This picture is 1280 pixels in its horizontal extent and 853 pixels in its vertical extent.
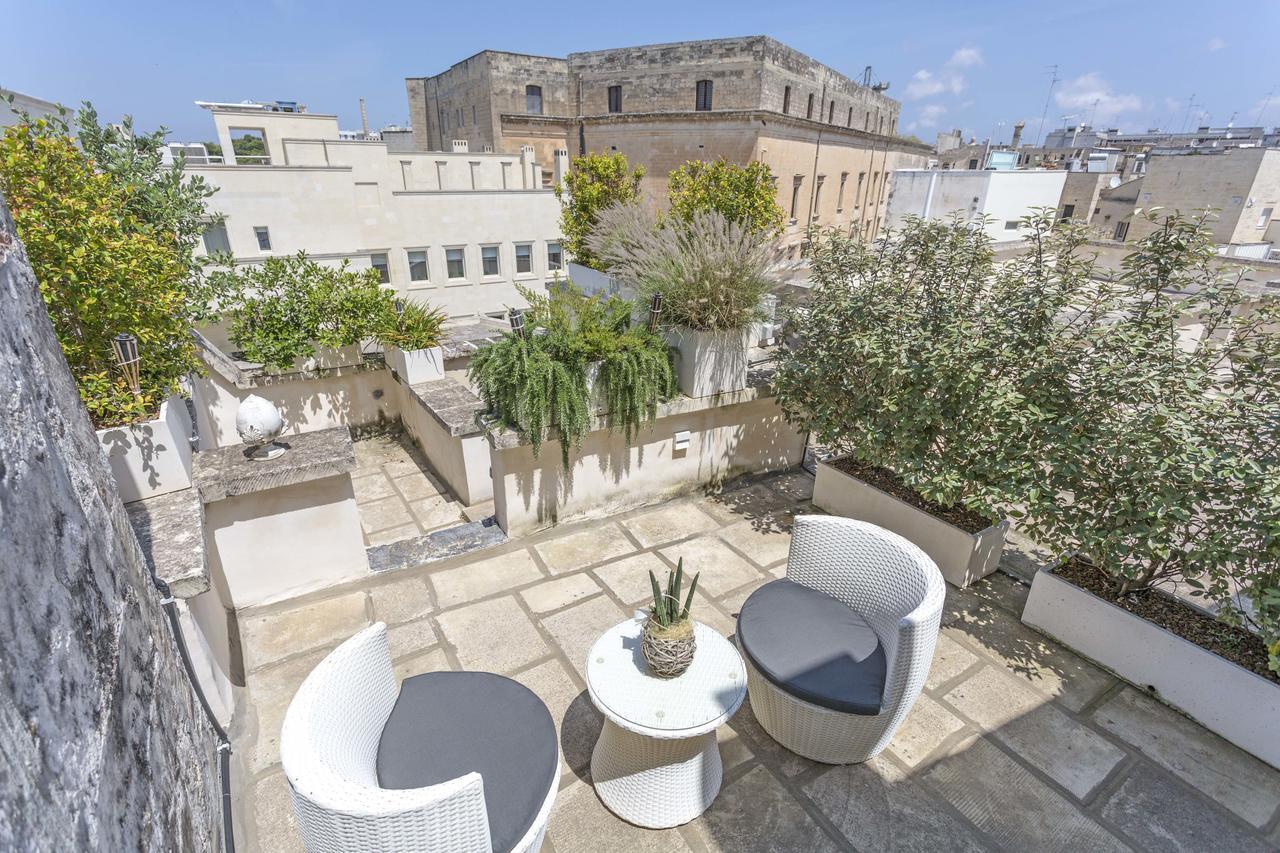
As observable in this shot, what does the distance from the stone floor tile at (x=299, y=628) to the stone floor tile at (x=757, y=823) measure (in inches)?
96.0

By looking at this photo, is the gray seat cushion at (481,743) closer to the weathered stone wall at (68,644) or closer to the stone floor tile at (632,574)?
the weathered stone wall at (68,644)

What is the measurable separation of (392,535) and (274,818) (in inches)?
104

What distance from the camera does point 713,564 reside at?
4.46 meters

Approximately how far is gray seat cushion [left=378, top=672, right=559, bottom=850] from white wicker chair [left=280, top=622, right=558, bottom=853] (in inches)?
2.8

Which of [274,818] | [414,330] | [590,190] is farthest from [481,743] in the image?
[590,190]

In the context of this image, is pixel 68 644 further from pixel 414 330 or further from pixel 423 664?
pixel 414 330

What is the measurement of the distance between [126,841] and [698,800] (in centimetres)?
210

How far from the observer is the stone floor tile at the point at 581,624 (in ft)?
11.8

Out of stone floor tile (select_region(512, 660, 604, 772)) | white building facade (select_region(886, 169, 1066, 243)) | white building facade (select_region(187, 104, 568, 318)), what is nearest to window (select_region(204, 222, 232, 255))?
white building facade (select_region(187, 104, 568, 318))

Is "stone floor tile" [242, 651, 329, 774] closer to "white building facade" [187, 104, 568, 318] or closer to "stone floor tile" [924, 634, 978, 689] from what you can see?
"stone floor tile" [924, 634, 978, 689]

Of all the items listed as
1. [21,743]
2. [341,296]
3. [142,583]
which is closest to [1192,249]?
[21,743]

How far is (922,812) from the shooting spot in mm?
2693

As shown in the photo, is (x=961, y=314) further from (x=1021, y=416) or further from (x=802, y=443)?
(x=802, y=443)

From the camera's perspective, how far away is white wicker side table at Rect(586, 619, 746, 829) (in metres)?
2.44
